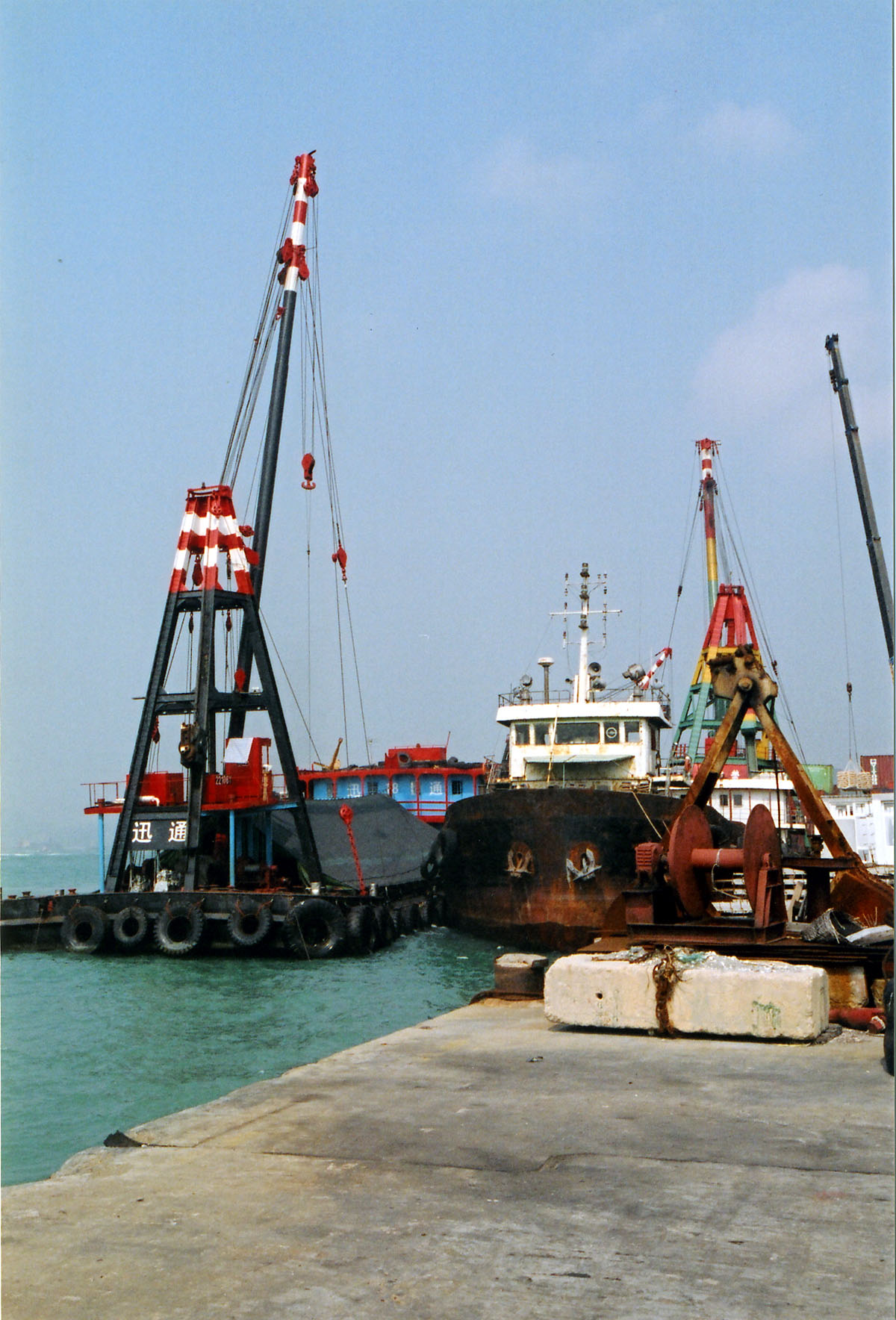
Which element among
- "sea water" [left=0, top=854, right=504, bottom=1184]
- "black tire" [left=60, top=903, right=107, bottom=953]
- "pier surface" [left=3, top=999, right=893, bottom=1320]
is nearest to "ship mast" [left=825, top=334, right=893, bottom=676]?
"sea water" [left=0, top=854, right=504, bottom=1184]

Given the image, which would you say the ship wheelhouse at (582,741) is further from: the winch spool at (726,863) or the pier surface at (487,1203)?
the pier surface at (487,1203)

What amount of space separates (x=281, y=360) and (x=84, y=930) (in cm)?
1797

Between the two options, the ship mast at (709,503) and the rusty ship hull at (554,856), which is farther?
the ship mast at (709,503)

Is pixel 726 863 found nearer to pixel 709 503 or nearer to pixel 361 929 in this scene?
pixel 361 929

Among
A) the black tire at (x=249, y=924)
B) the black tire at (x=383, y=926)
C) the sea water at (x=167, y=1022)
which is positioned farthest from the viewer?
the black tire at (x=383, y=926)

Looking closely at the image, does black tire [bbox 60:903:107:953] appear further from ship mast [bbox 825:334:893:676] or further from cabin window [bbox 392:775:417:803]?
ship mast [bbox 825:334:893:676]

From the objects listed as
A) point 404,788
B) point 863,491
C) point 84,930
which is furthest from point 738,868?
point 404,788

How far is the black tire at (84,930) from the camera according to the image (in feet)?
80.2

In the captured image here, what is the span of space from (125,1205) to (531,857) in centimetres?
1855

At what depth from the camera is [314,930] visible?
23875 millimetres

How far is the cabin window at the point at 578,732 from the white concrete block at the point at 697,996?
17.9 m

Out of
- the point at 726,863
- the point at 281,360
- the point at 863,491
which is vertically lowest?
the point at 726,863

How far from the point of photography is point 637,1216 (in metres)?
4.96

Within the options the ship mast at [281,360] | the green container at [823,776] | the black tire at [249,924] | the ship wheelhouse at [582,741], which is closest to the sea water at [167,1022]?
the black tire at [249,924]
